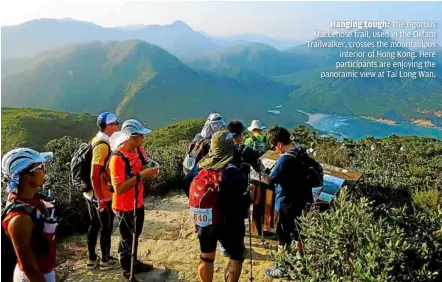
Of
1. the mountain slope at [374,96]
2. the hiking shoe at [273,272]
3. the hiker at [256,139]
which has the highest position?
the hiker at [256,139]

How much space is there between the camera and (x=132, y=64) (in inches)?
6004

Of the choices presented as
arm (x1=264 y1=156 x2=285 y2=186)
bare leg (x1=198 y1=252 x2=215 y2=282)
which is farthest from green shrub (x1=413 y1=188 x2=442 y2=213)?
bare leg (x1=198 y1=252 x2=215 y2=282)

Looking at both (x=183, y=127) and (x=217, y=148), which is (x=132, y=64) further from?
(x=217, y=148)

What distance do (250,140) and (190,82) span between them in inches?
5246

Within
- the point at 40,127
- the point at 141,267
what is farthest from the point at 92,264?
the point at 40,127

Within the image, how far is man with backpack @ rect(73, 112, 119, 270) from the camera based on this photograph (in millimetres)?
4469

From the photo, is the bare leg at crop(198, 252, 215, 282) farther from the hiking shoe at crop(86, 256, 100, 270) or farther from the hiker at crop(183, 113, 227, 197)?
the hiking shoe at crop(86, 256, 100, 270)

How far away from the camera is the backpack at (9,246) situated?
281 centimetres

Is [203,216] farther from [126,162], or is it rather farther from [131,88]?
[131,88]

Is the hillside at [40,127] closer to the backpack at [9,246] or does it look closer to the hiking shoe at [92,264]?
the hiking shoe at [92,264]

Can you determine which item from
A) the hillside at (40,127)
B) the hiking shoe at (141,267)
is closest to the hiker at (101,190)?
the hiking shoe at (141,267)

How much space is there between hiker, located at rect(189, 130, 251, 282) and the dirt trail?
4.08 feet

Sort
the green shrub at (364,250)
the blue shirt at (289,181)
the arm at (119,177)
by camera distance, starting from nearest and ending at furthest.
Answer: the green shrub at (364,250)
the arm at (119,177)
the blue shirt at (289,181)

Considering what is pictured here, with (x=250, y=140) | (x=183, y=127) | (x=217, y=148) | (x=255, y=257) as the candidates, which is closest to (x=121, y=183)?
(x=217, y=148)
